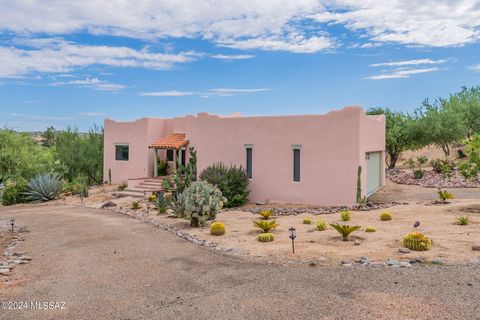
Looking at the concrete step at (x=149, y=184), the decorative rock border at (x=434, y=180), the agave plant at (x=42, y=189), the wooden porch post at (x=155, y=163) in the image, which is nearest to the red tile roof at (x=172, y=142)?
the wooden porch post at (x=155, y=163)

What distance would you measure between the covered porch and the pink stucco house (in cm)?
41

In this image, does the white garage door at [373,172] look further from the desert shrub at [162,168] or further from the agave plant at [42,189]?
the agave plant at [42,189]

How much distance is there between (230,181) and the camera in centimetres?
1981

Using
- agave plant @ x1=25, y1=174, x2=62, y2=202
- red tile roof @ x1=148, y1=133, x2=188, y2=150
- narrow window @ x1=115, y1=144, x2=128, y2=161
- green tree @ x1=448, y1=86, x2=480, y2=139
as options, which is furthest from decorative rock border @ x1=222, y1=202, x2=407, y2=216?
green tree @ x1=448, y1=86, x2=480, y2=139

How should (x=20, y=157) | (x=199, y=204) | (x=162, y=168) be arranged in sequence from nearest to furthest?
1. (x=199, y=204)
2. (x=162, y=168)
3. (x=20, y=157)

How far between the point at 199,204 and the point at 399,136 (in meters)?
28.8

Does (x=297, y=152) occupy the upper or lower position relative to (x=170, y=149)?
lower

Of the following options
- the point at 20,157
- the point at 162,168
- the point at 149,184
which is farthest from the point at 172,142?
the point at 20,157

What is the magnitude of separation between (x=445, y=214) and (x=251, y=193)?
9183mm

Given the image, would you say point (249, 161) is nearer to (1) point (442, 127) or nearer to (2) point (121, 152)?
(2) point (121, 152)

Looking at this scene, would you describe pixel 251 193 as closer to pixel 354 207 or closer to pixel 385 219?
pixel 354 207

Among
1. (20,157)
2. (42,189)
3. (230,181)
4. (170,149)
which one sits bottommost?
(42,189)

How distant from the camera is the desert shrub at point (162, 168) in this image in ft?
92.4

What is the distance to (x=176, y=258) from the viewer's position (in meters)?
9.67
